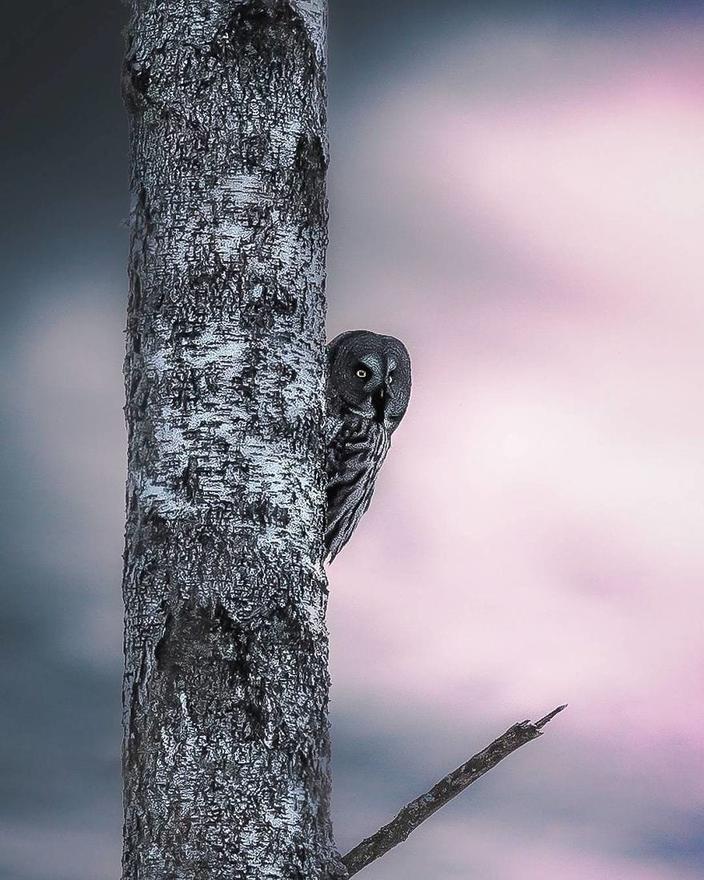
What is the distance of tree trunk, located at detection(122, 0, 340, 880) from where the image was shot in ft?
10.6

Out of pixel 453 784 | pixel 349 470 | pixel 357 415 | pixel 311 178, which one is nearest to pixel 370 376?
pixel 357 415

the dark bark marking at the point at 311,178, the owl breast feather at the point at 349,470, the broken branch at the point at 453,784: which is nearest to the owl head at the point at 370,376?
the owl breast feather at the point at 349,470

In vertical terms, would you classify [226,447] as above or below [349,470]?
below

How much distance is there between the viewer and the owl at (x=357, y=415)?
6.55 metres

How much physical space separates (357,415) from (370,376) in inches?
11.5

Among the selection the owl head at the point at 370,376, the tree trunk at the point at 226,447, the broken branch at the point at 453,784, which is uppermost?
the owl head at the point at 370,376

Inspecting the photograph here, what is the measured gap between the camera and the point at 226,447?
3359 mm

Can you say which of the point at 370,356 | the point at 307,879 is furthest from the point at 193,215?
the point at 370,356

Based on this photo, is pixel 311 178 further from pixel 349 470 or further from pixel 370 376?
pixel 370 376

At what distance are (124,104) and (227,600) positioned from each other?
1592 mm

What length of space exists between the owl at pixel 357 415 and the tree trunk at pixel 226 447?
2.94 m

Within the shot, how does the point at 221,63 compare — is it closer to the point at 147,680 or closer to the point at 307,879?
the point at 147,680

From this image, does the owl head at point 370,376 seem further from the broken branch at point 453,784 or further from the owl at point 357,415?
the broken branch at point 453,784

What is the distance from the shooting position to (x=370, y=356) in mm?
7184
